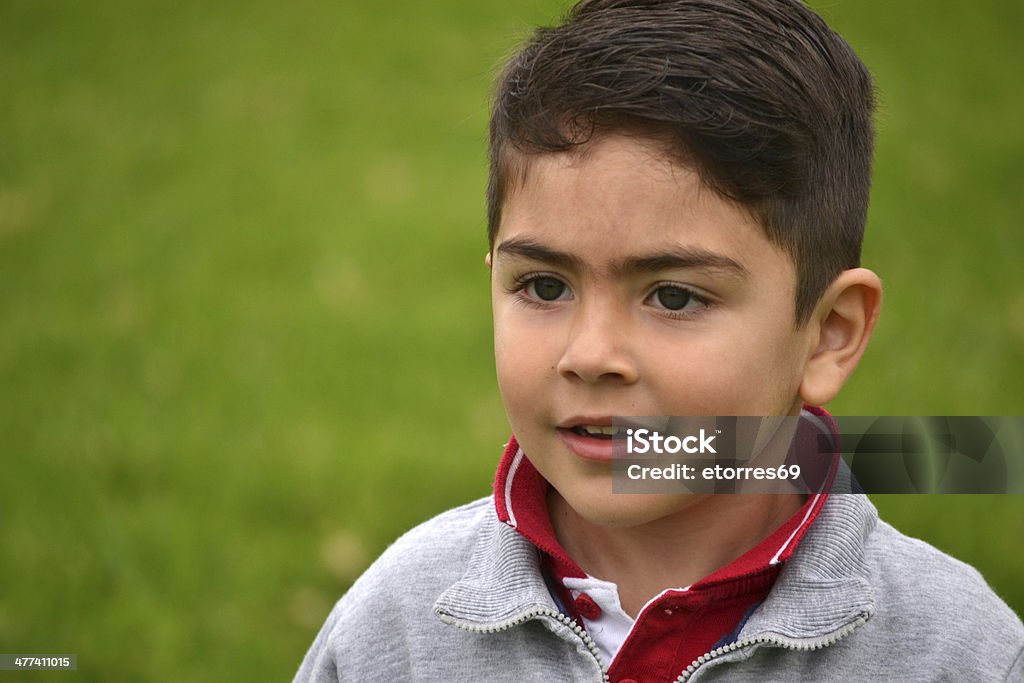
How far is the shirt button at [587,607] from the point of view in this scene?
77.2 inches

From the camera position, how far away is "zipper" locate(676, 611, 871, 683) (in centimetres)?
181

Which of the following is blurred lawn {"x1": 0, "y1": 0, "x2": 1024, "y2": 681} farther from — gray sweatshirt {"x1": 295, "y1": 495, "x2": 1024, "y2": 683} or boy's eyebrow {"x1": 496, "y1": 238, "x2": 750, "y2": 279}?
gray sweatshirt {"x1": 295, "y1": 495, "x2": 1024, "y2": 683}

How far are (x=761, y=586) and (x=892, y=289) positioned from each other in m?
3.74

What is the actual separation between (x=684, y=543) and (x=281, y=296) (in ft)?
12.0

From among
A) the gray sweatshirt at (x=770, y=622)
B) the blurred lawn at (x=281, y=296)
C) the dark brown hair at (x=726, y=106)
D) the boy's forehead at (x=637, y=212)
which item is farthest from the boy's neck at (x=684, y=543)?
the blurred lawn at (x=281, y=296)

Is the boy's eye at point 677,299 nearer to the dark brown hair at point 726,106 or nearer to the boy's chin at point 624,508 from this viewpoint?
the dark brown hair at point 726,106

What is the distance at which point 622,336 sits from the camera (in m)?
1.77

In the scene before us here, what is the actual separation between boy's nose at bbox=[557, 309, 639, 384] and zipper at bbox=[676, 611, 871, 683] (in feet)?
1.41

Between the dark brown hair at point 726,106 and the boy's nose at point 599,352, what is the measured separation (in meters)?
0.25

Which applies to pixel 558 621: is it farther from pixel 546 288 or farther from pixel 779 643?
pixel 546 288

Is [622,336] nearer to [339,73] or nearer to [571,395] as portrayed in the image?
[571,395]

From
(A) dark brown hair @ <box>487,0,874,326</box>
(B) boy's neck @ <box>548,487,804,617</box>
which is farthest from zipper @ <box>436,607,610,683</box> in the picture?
(A) dark brown hair @ <box>487,0,874,326</box>

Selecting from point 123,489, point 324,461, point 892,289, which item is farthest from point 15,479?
point 892,289

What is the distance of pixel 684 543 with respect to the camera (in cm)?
201
